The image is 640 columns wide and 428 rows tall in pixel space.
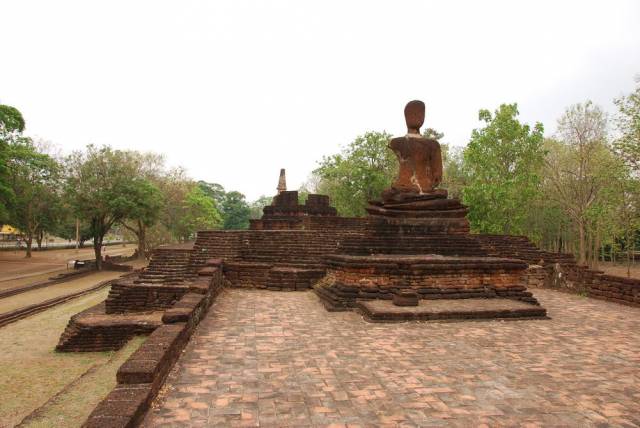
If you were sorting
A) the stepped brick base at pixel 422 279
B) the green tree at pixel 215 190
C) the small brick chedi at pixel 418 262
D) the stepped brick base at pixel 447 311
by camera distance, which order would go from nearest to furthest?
the stepped brick base at pixel 447 311 → the small brick chedi at pixel 418 262 → the stepped brick base at pixel 422 279 → the green tree at pixel 215 190

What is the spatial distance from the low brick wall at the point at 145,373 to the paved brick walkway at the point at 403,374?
0.16 m

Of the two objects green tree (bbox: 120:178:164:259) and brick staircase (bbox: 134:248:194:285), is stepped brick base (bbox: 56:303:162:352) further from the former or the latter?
green tree (bbox: 120:178:164:259)

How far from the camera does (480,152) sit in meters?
22.0

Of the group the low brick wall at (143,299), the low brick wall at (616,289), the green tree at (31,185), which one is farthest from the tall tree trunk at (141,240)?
the low brick wall at (616,289)

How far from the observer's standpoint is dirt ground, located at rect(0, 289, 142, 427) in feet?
15.3

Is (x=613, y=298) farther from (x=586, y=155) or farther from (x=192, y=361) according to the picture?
(x=586, y=155)

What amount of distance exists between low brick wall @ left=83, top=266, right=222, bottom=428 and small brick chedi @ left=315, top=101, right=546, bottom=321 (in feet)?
10.1

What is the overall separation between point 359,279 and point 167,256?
804 cm

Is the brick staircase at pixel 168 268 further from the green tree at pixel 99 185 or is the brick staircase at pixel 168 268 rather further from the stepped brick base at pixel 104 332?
the green tree at pixel 99 185

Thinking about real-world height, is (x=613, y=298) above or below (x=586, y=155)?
below

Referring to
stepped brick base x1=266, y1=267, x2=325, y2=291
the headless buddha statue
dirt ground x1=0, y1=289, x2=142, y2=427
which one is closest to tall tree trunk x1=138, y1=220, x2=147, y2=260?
dirt ground x1=0, y1=289, x2=142, y2=427

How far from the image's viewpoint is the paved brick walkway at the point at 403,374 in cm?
342

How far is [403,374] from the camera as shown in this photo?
436cm

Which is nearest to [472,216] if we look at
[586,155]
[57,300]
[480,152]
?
[480,152]
